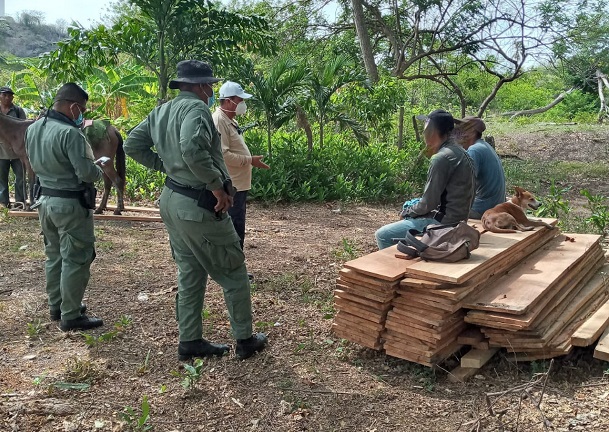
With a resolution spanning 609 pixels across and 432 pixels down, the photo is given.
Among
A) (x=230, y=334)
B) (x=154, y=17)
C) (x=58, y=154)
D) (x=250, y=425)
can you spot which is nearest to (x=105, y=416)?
(x=250, y=425)

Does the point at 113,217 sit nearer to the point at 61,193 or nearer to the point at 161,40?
the point at 161,40

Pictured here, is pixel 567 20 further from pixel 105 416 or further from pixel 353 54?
pixel 105 416

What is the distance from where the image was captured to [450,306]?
3.84 m

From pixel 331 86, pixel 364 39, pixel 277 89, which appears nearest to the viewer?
pixel 277 89

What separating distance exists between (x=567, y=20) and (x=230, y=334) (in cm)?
1532

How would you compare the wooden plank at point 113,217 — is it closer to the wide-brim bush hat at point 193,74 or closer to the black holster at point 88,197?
the black holster at point 88,197

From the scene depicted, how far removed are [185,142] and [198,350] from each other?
1.57 metres

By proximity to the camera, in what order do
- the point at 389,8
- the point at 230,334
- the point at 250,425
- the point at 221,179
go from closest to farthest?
the point at 250,425, the point at 221,179, the point at 230,334, the point at 389,8

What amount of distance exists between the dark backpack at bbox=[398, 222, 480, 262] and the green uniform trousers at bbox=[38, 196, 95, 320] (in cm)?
257

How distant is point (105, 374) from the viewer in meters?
4.05

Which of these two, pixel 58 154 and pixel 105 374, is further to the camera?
pixel 58 154

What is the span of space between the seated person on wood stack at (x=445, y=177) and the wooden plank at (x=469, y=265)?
1.18 feet

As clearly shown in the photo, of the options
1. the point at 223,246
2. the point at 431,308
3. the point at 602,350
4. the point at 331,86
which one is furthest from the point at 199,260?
the point at 331,86

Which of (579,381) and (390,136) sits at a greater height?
(390,136)
